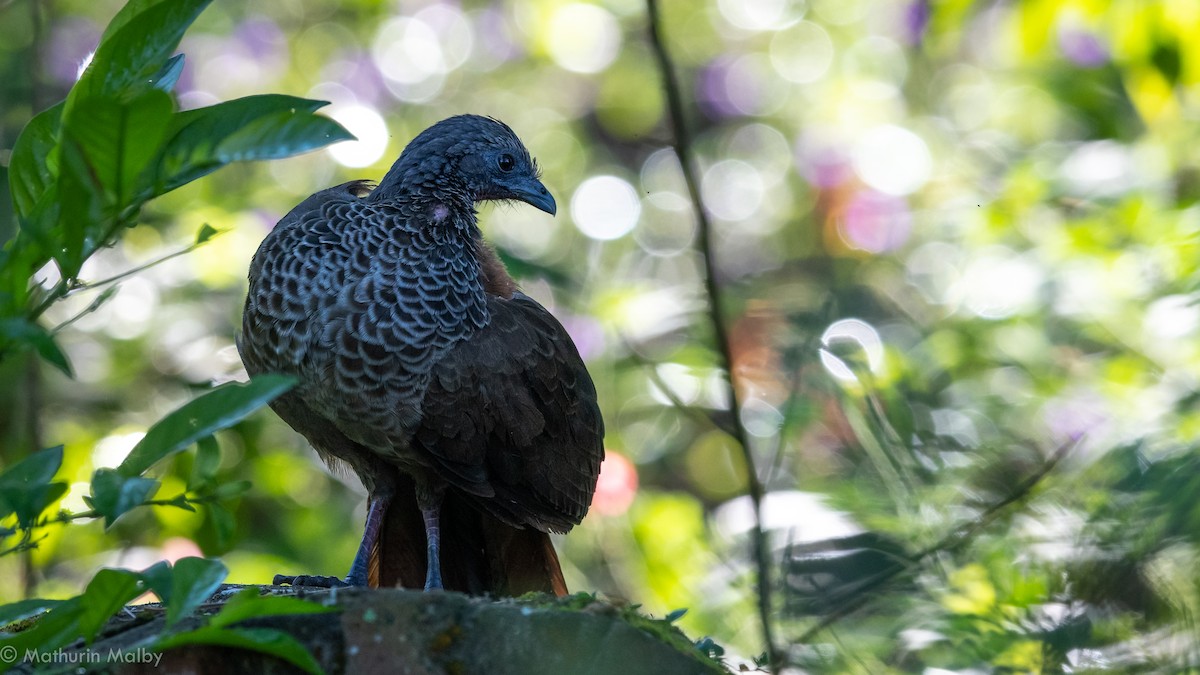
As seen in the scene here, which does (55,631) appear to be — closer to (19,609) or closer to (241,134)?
(19,609)

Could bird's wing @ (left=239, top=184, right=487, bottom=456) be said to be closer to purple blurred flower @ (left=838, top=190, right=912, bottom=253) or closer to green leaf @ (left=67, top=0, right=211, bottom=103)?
green leaf @ (left=67, top=0, right=211, bottom=103)

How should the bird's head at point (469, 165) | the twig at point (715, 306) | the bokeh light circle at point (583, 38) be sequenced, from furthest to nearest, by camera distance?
the bokeh light circle at point (583, 38) → the bird's head at point (469, 165) → the twig at point (715, 306)

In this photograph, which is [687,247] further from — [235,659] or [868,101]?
[235,659]

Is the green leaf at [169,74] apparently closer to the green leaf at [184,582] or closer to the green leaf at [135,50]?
the green leaf at [135,50]

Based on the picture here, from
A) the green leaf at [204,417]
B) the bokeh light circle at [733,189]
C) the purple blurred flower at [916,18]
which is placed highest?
the green leaf at [204,417]

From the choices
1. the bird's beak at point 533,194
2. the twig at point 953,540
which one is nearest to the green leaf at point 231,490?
the twig at point 953,540

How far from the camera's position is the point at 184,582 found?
1.58 metres

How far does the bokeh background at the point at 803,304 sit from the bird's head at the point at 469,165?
0.21m

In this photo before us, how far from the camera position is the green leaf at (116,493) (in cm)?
152

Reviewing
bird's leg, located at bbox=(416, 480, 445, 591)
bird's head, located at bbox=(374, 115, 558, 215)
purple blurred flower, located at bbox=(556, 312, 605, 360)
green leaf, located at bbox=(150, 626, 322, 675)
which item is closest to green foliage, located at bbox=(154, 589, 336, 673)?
green leaf, located at bbox=(150, 626, 322, 675)

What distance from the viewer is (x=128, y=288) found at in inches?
181

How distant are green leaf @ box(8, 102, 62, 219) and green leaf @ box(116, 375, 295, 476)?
441 mm

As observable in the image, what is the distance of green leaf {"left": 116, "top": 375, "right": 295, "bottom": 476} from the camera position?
154 cm

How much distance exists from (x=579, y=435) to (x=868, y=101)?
415 cm
